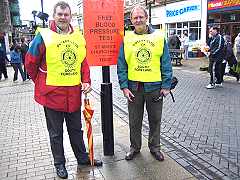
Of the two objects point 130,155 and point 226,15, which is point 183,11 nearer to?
point 226,15

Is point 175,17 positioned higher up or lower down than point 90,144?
higher up

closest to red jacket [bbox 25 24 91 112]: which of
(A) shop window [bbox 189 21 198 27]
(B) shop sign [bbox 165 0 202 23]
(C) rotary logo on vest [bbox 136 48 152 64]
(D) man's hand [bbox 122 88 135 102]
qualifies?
(D) man's hand [bbox 122 88 135 102]

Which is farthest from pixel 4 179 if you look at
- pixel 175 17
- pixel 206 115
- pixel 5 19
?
pixel 5 19

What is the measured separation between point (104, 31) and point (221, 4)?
17.3 m

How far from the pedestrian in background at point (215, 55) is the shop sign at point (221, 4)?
9.63 meters

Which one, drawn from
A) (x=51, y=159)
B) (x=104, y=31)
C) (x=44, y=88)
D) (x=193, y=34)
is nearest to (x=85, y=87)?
(x=44, y=88)

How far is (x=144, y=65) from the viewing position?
412 centimetres

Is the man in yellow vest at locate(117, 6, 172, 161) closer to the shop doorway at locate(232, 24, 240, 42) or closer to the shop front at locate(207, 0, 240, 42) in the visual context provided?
the shop front at locate(207, 0, 240, 42)

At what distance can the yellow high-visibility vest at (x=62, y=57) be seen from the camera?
3770 mm

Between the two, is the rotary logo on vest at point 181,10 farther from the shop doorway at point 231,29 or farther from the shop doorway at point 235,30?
the shop doorway at point 235,30

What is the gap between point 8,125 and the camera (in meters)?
6.69

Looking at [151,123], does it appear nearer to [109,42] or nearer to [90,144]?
[90,144]

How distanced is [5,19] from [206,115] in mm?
36089

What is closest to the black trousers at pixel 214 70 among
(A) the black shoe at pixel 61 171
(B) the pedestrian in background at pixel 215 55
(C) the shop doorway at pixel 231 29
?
(B) the pedestrian in background at pixel 215 55
